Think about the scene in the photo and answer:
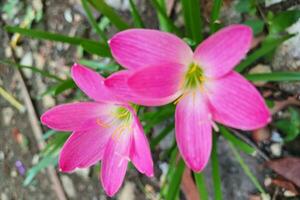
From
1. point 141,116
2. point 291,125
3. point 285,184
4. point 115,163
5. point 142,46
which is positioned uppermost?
point 142,46

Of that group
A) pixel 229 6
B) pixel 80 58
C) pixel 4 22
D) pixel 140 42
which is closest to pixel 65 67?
pixel 80 58

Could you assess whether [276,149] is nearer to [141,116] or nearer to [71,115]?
[141,116]

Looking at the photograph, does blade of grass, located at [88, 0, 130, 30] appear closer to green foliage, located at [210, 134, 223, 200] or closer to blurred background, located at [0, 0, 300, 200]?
blurred background, located at [0, 0, 300, 200]

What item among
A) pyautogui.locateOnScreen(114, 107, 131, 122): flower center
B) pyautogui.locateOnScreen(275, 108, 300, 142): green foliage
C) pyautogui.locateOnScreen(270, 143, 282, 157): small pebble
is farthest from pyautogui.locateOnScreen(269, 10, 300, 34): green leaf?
pyautogui.locateOnScreen(114, 107, 131, 122): flower center

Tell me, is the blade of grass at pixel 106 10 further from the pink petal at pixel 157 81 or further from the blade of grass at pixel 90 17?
the pink petal at pixel 157 81

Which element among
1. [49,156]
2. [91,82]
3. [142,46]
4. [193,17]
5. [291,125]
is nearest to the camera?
[142,46]

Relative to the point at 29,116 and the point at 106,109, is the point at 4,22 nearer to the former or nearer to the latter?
the point at 29,116

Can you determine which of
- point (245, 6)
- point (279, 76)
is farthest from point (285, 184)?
point (245, 6)
